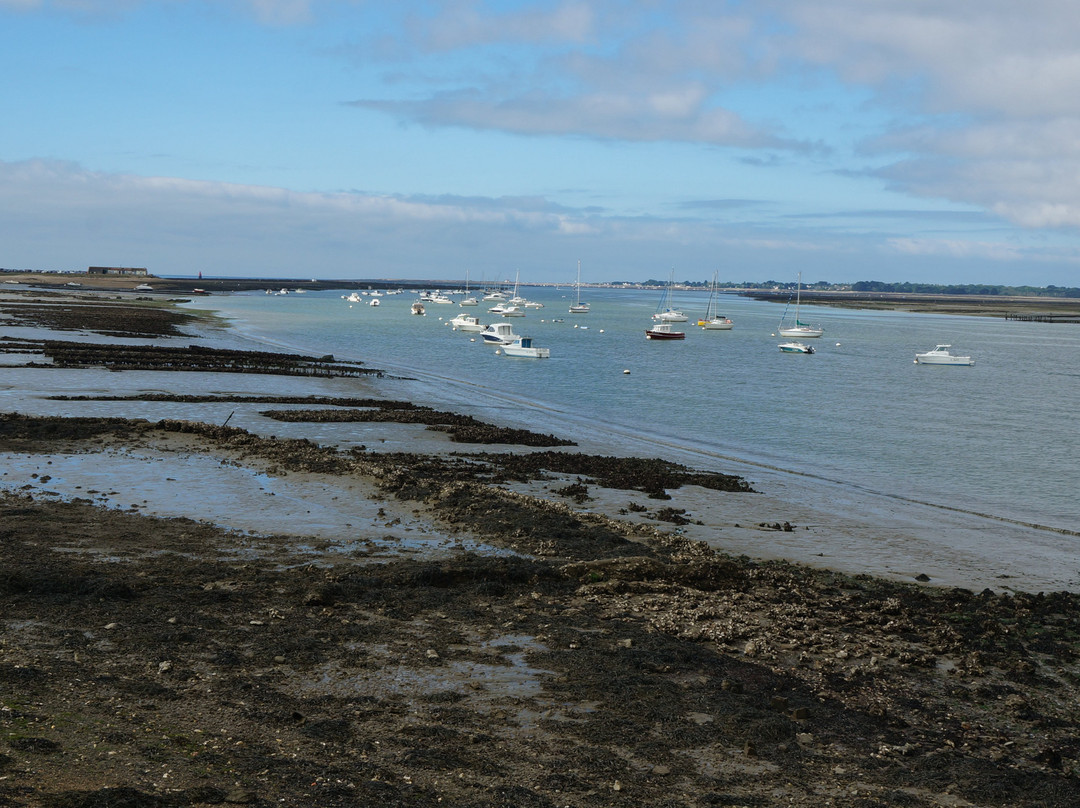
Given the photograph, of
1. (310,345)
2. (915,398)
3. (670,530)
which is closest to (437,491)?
(670,530)

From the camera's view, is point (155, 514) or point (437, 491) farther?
point (437, 491)

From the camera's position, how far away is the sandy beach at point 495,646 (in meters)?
8.76

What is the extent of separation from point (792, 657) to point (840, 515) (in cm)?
1270

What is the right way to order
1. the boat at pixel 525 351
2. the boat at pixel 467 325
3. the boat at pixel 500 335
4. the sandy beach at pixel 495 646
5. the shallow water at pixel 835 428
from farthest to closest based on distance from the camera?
the boat at pixel 467 325 → the boat at pixel 500 335 → the boat at pixel 525 351 → the shallow water at pixel 835 428 → the sandy beach at pixel 495 646

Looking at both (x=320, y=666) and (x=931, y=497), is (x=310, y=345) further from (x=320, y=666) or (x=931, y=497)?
(x=320, y=666)

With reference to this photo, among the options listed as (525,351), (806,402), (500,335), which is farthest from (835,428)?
(500,335)

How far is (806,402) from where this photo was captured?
55.2 meters

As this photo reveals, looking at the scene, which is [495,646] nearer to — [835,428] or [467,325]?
[835,428]

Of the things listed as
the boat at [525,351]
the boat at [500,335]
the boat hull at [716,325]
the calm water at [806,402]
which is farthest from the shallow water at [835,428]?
the boat hull at [716,325]

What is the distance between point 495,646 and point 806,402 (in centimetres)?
4623

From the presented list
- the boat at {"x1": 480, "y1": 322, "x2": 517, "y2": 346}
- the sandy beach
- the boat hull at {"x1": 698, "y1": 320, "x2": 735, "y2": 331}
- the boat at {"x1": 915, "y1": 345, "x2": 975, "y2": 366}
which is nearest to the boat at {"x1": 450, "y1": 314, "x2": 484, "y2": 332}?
the boat at {"x1": 480, "y1": 322, "x2": 517, "y2": 346}

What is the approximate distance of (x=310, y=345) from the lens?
83.9 meters

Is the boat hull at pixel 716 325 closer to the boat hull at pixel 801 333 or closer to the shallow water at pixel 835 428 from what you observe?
the boat hull at pixel 801 333

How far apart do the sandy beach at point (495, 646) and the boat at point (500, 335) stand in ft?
214
